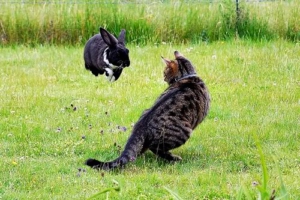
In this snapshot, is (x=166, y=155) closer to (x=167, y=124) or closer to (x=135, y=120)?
(x=167, y=124)

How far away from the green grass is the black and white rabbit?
32 centimetres

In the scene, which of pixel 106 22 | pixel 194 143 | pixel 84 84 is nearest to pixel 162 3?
pixel 106 22

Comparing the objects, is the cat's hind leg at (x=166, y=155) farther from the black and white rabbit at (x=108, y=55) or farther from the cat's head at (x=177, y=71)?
the black and white rabbit at (x=108, y=55)

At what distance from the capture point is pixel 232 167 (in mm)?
5668

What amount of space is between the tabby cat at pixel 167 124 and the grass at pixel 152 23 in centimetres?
Result: 501

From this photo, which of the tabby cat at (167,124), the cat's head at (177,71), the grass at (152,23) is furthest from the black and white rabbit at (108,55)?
the grass at (152,23)

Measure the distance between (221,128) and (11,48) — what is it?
5095 millimetres

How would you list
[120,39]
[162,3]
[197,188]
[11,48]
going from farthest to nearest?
1. [162,3]
2. [11,48]
3. [120,39]
4. [197,188]

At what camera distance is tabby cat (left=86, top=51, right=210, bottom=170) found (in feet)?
17.8

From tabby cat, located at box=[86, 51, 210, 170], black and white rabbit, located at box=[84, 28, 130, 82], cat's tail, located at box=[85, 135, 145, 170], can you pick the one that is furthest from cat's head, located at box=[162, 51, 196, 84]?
black and white rabbit, located at box=[84, 28, 130, 82]

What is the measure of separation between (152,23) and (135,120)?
13.3 feet

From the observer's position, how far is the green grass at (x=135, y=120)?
206 inches

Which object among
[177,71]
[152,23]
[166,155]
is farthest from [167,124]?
[152,23]

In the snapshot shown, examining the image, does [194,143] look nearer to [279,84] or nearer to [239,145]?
[239,145]
